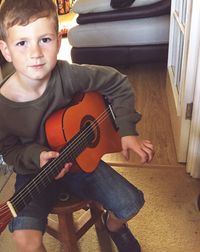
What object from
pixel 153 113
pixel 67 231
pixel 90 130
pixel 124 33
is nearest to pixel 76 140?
pixel 90 130

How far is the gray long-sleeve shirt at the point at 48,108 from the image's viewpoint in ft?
3.04

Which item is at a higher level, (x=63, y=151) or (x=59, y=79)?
(x=59, y=79)

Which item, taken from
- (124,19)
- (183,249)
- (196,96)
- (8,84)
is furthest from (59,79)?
(124,19)

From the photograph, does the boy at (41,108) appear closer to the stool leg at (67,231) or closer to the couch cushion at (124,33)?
the stool leg at (67,231)

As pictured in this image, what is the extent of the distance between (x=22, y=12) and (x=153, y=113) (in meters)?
1.26

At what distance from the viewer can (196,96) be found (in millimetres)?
1341

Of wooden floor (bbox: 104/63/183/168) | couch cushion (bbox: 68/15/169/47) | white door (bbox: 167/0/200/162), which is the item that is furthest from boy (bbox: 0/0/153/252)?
couch cushion (bbox: 68/15/169/47)

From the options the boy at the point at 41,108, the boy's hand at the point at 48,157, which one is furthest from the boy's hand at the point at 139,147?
the boy's hand at the point at 48,157

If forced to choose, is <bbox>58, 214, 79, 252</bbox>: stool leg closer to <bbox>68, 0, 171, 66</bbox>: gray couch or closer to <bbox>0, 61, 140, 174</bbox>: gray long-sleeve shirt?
<bbox>0, 61, 140, 174</bbox>: gray long-sleeve shirt

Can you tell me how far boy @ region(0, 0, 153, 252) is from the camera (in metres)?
0.85

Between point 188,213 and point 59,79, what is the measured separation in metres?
0.74

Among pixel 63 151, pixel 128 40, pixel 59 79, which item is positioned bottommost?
pixel 128 40

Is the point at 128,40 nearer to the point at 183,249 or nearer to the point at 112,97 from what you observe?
the point at 112,97

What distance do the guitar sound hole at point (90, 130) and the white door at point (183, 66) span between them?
50 centimetres
